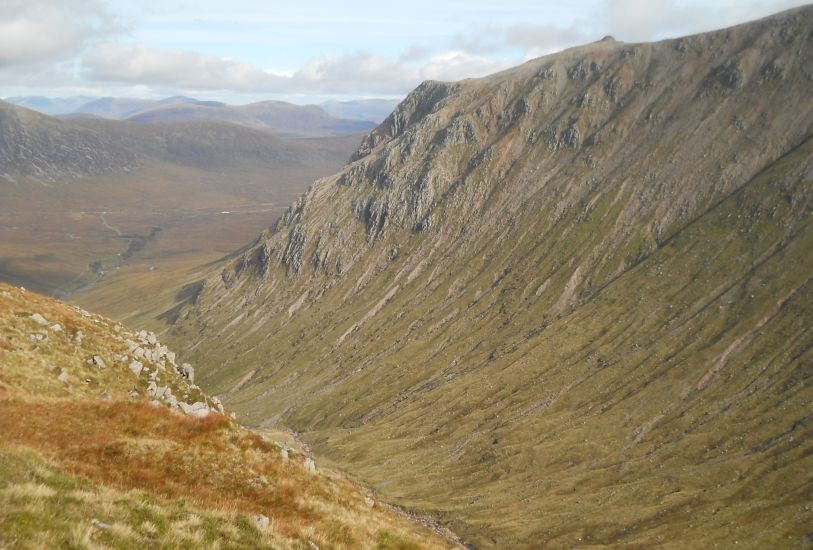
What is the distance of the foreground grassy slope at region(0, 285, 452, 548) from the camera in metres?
18.0

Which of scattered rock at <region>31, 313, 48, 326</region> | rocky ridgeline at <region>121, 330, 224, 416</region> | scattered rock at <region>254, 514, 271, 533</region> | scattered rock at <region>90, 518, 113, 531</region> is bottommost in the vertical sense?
rocky ridgeline at <region>121, 330, 224, 416</region>

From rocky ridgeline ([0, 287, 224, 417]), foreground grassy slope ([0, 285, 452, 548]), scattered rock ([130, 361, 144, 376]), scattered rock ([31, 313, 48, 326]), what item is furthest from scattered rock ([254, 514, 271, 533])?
scattered rock ([31, 313, 48, 326])

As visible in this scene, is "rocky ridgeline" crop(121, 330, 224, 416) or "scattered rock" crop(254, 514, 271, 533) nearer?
Result: "scattered rock" crop(254, 514, 271, 533)

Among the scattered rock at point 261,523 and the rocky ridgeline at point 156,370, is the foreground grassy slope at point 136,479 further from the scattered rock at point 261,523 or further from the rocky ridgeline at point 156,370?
the rocky ridgeline at point 156,370

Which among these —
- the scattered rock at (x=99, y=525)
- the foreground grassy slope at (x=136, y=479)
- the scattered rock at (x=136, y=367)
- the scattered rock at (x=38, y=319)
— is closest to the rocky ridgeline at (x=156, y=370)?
the scattered rock at (x=136, y=367)

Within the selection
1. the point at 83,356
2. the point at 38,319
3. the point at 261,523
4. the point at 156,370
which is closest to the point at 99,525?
the point at 261,523

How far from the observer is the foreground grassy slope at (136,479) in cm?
1798

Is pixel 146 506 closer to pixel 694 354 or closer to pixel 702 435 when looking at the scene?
pixel 702 435

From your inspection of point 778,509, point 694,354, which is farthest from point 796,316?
point 778,509

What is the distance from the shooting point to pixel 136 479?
1049 inches

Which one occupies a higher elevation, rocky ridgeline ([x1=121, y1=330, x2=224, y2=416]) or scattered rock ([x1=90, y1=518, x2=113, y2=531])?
scattered rock ([x1=90, y1=518, x2=113, y2=531])

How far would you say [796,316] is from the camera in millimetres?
178750

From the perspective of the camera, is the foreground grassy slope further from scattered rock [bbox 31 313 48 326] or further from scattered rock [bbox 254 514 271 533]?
scattered rock [bbox 31 313 48 326]

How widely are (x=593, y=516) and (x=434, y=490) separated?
162 ft
